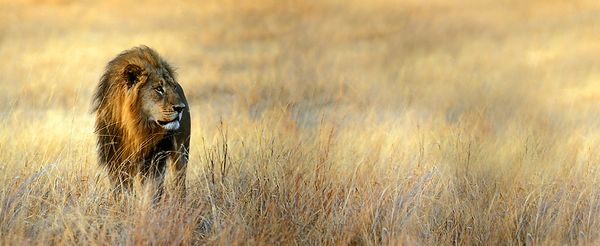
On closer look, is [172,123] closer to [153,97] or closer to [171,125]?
[171,125]

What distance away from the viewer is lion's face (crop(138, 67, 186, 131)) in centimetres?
613

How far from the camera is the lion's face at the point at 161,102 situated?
6.13 metres

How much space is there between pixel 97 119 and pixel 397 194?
2471mm

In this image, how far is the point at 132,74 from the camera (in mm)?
6242

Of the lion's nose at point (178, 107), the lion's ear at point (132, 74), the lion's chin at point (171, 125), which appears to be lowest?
the lion's chin at point (171, 125)

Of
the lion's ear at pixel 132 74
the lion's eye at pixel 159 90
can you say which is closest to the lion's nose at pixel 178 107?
the lion's eye at pixel 159 90

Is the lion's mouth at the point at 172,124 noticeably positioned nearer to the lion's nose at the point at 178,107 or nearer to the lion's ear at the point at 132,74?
the lion's nose at the point at 178,107

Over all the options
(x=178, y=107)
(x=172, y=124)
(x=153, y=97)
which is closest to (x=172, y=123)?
(x=172, y=124)

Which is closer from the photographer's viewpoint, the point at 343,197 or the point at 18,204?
the point at 18,204

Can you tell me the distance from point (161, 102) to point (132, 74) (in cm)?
32

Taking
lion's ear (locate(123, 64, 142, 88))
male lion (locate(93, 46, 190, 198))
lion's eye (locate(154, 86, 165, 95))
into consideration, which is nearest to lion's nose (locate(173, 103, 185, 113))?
male lion (locate(93, 46, 190, 198))

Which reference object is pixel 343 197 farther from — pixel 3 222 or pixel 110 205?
pixel 3 222

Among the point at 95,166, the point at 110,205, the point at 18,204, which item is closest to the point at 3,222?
the point at 18,204

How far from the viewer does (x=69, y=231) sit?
175 inches
